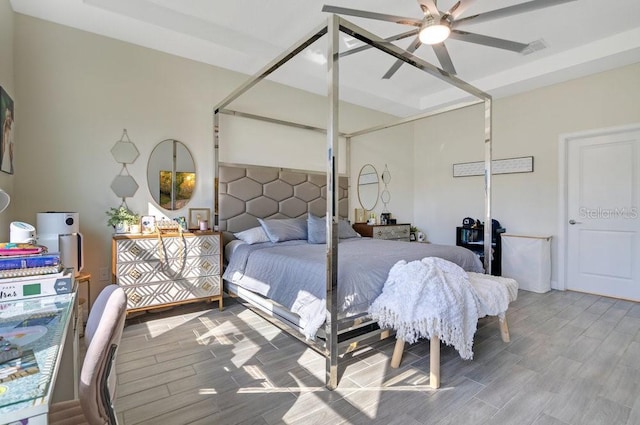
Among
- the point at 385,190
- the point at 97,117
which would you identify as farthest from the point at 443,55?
the point at 97,117

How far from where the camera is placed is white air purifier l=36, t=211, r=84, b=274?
8.36ft

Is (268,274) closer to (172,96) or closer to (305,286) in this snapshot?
(305,286)

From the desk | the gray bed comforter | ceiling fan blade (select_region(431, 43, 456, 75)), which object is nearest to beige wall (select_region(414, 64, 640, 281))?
the gray bed comforter

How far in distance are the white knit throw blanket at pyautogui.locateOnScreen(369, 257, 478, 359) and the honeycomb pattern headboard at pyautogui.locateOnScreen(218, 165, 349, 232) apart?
2.23 metres

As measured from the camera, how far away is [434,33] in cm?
247

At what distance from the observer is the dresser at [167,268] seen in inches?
117

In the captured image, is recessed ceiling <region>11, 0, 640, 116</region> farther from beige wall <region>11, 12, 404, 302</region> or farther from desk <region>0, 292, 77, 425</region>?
→ desk <region>0, 292, 77, 425</region>

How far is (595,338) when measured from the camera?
282 cm

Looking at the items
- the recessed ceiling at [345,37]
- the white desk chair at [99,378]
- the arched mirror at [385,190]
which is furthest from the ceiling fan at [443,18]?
the arched mirror at [385,190]

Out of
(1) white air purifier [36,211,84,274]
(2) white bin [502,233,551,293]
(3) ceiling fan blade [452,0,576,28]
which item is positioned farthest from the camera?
(2) white bin [502,233,551,293]

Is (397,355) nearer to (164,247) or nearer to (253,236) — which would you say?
(253,236)

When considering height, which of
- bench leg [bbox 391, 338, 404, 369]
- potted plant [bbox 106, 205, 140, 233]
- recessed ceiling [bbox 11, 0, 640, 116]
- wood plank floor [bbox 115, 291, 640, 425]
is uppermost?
recessed ceiling [bbox 11, 0, 640, 116]

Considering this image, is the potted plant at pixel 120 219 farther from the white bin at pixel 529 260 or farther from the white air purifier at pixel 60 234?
the white bin at pixel 529 260

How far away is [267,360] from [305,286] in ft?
2.05
